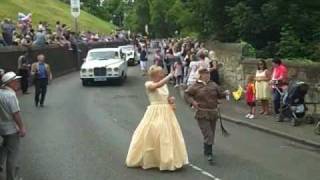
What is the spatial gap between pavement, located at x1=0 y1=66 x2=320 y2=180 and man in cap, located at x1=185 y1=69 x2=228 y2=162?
0.46 meters

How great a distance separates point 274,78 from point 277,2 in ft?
15.3

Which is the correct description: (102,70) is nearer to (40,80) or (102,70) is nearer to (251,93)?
(40,80)

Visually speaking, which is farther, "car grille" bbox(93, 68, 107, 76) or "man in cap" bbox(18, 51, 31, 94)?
"car grille" bbox(93, 68, 107, 76)

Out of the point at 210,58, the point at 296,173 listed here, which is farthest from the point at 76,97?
the point at 296,173

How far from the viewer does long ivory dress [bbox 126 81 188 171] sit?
1150 centimetres

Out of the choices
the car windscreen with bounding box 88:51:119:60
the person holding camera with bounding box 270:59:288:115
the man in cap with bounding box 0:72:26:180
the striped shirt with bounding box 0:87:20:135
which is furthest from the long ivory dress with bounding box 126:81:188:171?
the car windscreen with bounding box 88:51:119:60

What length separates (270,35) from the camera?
2480 centimetres

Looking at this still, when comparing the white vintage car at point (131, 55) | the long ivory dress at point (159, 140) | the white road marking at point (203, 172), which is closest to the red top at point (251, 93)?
the white road marking at point (203, 172)

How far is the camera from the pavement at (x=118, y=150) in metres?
11.3

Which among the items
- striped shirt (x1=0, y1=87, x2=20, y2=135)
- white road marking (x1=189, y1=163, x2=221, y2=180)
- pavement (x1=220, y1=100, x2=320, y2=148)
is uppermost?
striped shirt (x1=0, y1=87, x2=20, y2=135)

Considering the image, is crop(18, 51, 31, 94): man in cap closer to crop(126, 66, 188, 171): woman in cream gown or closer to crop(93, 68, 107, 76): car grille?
crop(93, 68, 107, 76): car grille

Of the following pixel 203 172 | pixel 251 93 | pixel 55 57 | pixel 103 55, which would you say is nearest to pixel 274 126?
pixel 251 93

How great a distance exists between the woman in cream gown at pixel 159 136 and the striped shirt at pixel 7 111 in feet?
8.08

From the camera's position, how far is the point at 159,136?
1154 centimetres
